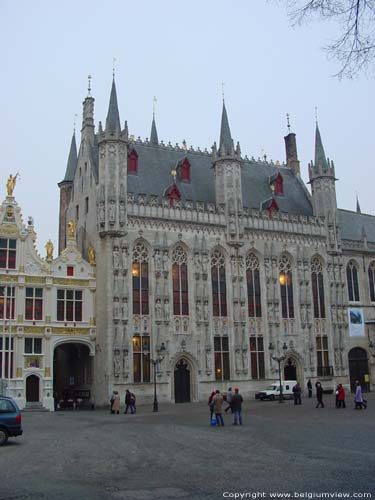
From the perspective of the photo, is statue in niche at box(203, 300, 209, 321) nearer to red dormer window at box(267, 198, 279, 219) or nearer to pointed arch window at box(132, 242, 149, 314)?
pointed arch window at box(132, 242, 149, 314)

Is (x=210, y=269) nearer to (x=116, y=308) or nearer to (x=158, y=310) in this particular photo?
(x=158, y=310)

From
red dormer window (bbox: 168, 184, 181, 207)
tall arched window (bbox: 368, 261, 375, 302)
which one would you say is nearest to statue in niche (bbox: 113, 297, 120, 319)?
red dormer window (bbox: 168, 184, 181, 207)

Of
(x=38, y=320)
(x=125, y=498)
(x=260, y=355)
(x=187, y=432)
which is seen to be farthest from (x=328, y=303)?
(x=125, y=498)

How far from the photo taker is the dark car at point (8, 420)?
63.5ft

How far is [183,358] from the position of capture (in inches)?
1809

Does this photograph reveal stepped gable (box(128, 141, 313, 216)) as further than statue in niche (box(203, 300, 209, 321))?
Yes

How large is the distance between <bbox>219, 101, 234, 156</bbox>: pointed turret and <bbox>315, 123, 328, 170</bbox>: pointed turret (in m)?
10.00

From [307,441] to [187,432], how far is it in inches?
230

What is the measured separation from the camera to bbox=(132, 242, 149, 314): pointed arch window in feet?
148

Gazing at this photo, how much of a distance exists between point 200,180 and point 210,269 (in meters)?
9.74

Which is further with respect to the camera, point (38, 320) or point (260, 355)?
point (260, 355)

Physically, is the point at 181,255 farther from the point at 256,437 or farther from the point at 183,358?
the point at 256,437

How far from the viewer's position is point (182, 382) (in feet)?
150

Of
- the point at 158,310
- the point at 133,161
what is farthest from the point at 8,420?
the point at 133,161
